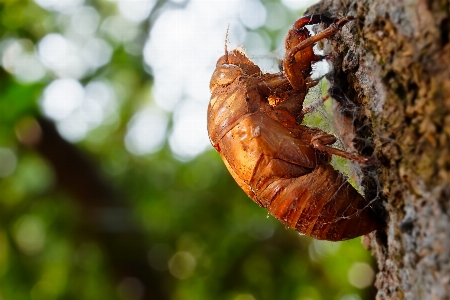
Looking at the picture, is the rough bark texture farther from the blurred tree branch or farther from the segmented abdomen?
the blurred tree branch

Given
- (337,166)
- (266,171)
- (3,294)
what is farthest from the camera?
(3,294)

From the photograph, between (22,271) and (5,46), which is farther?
(22,271)

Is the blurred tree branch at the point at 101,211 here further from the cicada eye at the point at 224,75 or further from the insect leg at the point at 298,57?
the insect leg at the point at 298,57

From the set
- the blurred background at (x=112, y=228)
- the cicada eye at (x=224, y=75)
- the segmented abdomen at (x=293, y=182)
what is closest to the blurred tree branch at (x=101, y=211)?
the blurred background at (x=112, y=228)

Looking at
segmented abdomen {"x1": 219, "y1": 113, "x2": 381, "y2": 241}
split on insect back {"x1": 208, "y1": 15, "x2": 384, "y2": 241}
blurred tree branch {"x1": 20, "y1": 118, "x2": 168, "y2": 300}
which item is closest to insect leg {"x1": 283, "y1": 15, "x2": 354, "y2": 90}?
split on insect back {"x1": 208, "y1": 15, "x2": 384, "y2": 241}

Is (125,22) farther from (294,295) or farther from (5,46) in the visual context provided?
(294,295)

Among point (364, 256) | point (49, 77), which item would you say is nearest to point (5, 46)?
point (49, 77)

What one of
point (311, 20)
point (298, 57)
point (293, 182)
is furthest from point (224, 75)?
point (293, 182)
